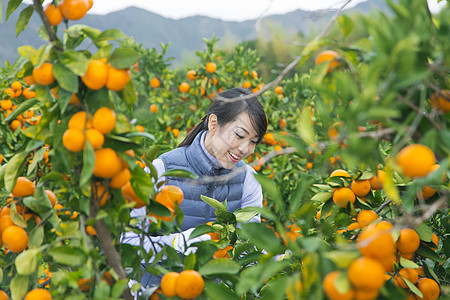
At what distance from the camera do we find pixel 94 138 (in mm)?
582

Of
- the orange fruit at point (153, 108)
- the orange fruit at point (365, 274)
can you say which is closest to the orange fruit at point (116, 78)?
the orange fruit at point (365, 274)

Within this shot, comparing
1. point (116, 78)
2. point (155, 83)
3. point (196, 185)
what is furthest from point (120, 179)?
point (155, 83)

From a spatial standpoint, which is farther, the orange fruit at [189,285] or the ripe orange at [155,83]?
the ripe orange at [155,83]

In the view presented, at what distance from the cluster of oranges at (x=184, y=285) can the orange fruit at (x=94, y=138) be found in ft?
0.78

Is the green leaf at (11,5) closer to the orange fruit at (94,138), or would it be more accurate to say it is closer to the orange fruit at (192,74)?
the orange fruit at (94,138)

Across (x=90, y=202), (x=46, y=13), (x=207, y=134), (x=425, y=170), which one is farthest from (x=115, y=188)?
(x=207, y=134)

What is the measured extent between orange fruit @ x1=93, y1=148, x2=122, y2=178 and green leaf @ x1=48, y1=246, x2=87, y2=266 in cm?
12

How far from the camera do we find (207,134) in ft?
5.16

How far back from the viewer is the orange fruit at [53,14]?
623 mm

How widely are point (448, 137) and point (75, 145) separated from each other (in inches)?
19.7

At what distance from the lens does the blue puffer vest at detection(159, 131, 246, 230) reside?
4.81ft

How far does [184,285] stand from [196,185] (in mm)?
853

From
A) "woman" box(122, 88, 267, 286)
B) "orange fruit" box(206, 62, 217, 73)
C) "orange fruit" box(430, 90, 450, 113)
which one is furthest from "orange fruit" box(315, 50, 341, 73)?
"orange fruit" box(206, 62, 217, 73)

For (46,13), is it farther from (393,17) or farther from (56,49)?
(393,17)
